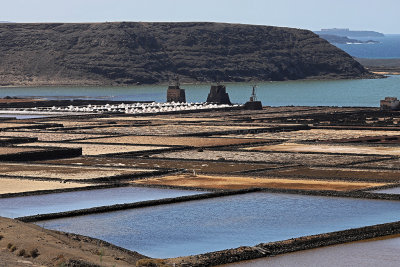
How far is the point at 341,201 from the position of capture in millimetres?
34188

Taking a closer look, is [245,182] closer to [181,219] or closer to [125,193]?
[125,193]

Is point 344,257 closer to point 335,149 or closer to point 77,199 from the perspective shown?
point 77,199

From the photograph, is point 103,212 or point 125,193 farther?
point 125,193

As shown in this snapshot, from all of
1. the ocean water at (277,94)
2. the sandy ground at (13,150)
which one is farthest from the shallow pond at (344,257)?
the ocean water at (277,94)

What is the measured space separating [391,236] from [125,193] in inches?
488

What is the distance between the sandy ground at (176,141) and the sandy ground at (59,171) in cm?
1373

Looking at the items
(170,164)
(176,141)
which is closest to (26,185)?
(170,164)

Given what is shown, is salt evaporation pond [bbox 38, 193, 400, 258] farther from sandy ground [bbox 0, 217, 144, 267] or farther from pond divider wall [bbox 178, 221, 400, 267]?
sandy ground [bbox 0, 217, 144, 267]

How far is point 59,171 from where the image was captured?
44.7 meters

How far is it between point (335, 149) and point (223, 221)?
85.3ft

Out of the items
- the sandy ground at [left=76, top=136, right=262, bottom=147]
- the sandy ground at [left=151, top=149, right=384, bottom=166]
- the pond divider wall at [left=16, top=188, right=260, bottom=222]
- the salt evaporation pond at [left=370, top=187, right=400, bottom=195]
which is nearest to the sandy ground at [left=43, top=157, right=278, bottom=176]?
the sandy ground at [left=151, top=149, right=384, bottom=166]

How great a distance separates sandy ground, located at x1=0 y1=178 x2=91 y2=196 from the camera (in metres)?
37.8

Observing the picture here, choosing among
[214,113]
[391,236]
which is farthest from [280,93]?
[391,236]

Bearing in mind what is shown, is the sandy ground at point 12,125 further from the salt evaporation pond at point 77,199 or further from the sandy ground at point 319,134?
the salt evaporation pond at point 77,199
